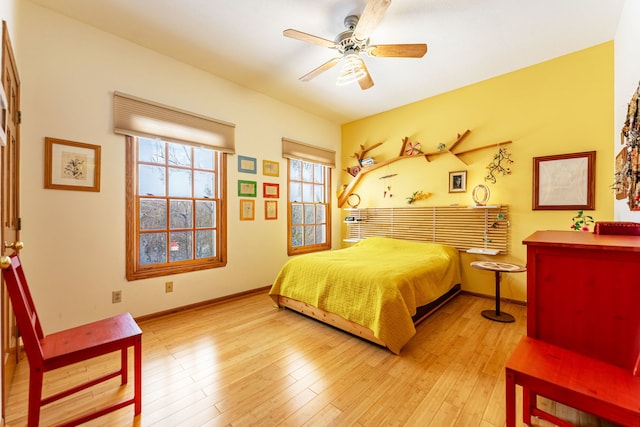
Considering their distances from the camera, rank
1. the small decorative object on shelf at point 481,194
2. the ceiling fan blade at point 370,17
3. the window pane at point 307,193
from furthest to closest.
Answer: the window pane at point 307,193, the small decorative object on shelf at point 481,194, the ceiling fan blade at point 370,17

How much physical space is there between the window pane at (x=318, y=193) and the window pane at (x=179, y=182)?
2226 mm

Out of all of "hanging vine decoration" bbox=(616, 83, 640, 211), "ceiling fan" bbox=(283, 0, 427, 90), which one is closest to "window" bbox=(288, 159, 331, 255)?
"ceiling fan" bbox=(283, 0, 427, 90)

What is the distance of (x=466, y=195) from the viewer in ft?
12.2

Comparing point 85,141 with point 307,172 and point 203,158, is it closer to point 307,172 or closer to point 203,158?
point 203,158

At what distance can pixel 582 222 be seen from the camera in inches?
106

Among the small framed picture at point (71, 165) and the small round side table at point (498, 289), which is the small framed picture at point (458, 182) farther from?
the small framed picture at point (71, 165)

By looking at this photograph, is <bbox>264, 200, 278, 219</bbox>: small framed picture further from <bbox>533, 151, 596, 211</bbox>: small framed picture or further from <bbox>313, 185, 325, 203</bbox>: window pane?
<bbox>533, 151, 596, 211</bbox>: small framed picture

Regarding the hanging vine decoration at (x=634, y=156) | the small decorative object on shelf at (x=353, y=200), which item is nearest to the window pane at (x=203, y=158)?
the small decorative object on shelf at (x=353, y=200)

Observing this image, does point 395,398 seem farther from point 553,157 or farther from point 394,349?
point 553,157

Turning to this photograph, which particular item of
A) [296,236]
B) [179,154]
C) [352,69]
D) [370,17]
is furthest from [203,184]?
[370,17]

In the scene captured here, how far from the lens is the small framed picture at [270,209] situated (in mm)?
3990

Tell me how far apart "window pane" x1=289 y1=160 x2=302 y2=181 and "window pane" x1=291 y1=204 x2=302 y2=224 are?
481 millimetres

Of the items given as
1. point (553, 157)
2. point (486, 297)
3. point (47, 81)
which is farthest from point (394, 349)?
point (47, 81)

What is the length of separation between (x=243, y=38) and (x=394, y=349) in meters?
3.25
